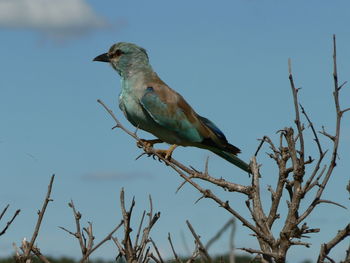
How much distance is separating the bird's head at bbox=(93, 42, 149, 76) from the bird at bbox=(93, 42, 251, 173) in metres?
0.19

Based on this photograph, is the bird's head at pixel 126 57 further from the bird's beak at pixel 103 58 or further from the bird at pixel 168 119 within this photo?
the bird at pixel 168 119

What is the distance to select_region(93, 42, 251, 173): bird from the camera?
8164 mm

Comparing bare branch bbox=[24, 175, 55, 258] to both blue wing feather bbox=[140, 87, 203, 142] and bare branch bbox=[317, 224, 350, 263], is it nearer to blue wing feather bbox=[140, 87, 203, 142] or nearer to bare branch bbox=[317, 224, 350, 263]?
bare branch bbox=[317, 224, 350, 263]

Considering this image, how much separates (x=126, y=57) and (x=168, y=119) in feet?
4.01

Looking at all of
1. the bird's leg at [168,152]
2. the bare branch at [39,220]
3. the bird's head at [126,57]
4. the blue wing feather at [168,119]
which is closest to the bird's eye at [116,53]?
the bird's head at [126,57]

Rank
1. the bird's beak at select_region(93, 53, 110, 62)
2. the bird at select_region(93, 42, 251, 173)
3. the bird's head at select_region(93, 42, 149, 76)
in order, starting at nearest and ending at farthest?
the bird at select_region(93, 42, 251, 173) → the bird's head at select_region(93, 42, 149, 76) → the bird's beak at select_region(93, 53, 110, 62)

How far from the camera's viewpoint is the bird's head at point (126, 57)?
888 centimetres

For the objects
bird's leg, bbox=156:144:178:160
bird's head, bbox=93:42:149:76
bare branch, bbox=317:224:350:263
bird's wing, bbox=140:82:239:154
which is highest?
bird's head, bbox=93:42:149:76

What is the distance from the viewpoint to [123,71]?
891 centimetres

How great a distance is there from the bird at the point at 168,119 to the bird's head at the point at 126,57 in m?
0.19

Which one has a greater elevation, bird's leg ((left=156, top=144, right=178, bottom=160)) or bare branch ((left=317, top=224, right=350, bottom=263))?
bird's leg ((left=156, top=144, right=178, bottom=160))

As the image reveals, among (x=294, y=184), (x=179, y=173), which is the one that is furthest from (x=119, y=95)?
(x=294, y=184)

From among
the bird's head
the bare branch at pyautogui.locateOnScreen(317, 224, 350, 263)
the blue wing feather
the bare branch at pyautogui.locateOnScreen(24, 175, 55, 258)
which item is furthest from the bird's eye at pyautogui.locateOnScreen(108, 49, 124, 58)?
the bare branch at pyautogui.locateOnScreen(317, 224, 350, 263)

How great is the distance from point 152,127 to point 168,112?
0.27 m
